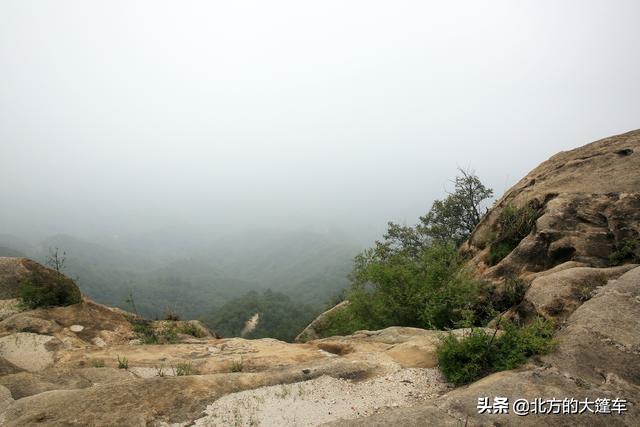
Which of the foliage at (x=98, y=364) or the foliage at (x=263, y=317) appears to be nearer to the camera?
the foliage at (x=98, y=364)

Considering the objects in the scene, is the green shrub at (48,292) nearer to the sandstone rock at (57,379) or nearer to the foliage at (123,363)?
the sandstone rock at (57,379)

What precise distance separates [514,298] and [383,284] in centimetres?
734

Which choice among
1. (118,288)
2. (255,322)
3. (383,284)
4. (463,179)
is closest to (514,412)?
(383,284)

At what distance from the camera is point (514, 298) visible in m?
11.4

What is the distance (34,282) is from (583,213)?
2421 centimetres

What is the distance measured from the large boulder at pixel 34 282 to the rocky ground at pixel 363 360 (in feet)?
0.29

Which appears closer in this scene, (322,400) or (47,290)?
(322,400)

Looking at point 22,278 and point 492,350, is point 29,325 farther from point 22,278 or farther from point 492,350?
point 492,350

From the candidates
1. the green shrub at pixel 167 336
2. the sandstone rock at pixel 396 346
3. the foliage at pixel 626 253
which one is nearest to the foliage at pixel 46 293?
the green shrub at pixel 167 336

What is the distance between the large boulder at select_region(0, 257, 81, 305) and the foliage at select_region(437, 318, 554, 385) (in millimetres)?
16484

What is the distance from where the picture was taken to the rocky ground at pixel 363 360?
639cm

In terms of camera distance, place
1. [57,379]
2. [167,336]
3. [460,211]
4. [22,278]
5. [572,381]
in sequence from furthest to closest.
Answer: [460,211] → [22,278] → [167,336] → [57,379] → [572,381]

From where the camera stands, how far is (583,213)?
13648 millimetres

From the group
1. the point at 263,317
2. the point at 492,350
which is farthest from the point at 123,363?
the point at 263,317
